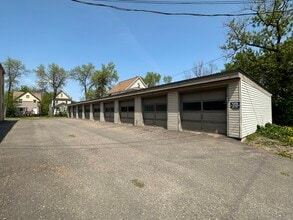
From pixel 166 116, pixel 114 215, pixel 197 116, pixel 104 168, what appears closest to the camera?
pixel 114 215

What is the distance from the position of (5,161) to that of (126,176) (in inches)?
154

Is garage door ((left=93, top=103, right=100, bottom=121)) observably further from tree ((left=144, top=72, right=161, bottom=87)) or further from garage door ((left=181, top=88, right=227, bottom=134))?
tree ((left=144, top=72, right=161, bottom=87))

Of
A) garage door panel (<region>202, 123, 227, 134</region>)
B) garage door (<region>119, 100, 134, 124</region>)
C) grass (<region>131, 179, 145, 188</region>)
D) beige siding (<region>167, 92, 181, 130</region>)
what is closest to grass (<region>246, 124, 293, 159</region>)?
garage door panel (<region>202, 123, 227, 134</region>)

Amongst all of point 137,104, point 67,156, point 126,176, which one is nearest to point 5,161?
point 67,156

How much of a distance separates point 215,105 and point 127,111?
9.99 m

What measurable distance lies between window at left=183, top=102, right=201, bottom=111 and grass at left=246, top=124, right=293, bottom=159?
304 centimetres

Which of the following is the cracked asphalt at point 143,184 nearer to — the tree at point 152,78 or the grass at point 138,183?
the grass at point 138,183

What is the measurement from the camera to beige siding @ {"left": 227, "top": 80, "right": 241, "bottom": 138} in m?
9.70

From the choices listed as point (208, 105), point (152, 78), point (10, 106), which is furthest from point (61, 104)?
point (208, 105)

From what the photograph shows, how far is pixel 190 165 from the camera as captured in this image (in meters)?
6.14

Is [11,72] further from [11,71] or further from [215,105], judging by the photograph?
[215,105]

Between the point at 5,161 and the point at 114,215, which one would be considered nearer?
the point at 114,215

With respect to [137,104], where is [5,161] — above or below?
below

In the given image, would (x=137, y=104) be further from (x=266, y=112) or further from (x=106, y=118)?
(x=266, y=112)
